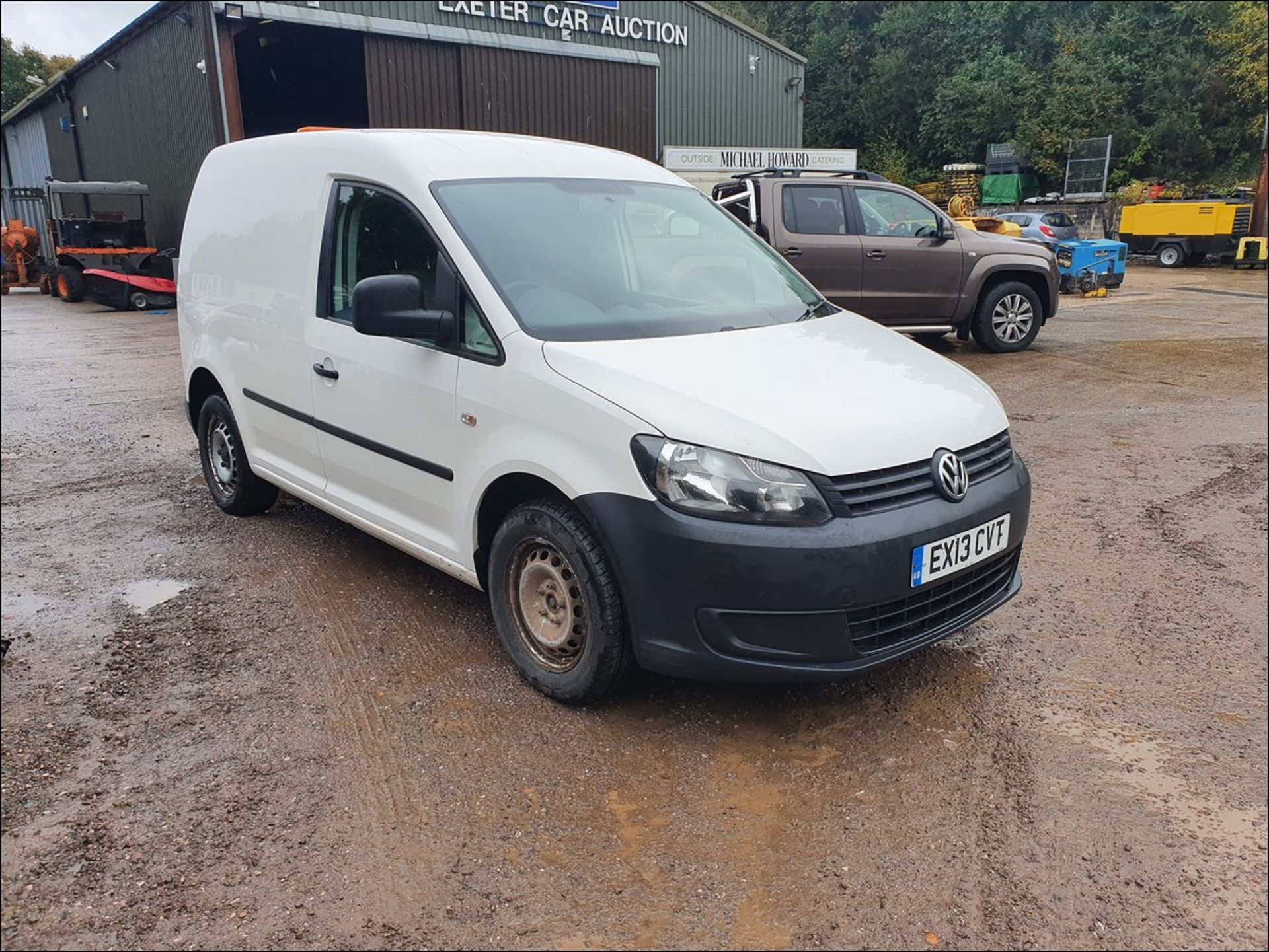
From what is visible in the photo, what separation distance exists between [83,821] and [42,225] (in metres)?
31.2

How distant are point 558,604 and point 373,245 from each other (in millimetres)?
1726

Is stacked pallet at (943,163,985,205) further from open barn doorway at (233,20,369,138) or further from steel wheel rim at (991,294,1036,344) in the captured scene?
steel wheel rim at (991,294,1036,344)

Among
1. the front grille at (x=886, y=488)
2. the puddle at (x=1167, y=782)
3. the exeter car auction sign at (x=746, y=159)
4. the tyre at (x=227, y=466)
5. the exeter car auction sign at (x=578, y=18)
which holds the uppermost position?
the exeter car auction sign at (x=578, y=18)

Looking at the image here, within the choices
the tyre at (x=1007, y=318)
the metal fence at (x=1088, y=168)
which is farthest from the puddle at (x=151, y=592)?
the metal fence at (x=1088, y=168)

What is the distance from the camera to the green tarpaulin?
126 ft

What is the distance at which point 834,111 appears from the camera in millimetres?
47469

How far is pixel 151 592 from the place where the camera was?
4.38 meters

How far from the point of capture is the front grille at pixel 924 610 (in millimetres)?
2945

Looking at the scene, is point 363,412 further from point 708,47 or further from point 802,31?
point 802,31

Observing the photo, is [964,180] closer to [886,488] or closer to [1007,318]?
[1007,318]

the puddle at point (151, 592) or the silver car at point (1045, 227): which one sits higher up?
the silver car at point (1045, 227)

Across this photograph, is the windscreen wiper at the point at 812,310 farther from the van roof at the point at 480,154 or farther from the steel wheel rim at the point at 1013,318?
the steel wheel rim at the point at 1013,318

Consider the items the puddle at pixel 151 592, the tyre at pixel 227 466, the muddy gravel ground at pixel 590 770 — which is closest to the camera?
the muddy gravel ground at pixel 590 770

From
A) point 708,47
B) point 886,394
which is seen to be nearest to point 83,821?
point 886,394
